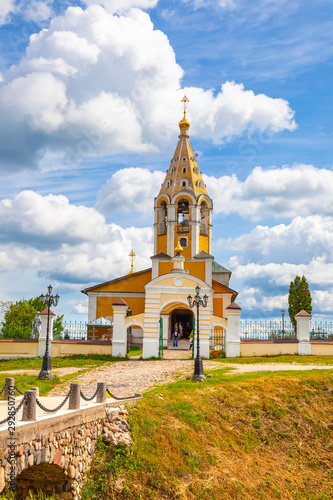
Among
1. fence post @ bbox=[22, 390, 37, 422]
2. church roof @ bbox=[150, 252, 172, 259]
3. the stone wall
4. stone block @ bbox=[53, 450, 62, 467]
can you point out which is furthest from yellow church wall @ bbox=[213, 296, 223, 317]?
fence post @ bbox=[22, 390, 37, 422]

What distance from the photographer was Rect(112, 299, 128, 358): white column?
21531 mm

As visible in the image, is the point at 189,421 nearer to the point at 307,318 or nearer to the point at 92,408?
the point at 92,408

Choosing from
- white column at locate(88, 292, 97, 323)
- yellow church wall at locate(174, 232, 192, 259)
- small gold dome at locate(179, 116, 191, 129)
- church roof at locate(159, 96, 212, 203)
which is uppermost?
small gold dome at locate(179, 116, 191, 129)

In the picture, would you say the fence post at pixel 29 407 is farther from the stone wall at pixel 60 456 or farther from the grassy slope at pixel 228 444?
the grassy slope at pixel 228 444

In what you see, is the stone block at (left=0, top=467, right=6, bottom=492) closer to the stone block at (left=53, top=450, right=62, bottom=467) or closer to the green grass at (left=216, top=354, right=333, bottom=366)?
the stone block at (left=53, top=450, right=62, bottom=467)

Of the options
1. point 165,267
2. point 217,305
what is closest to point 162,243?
point 165,267

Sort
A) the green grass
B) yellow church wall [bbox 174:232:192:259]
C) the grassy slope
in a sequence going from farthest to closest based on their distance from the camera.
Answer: yellow church wall [bbox 174:232:192:259], the green grass, the grassy slope

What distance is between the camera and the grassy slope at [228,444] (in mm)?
9703

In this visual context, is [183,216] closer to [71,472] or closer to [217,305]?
[217,305]

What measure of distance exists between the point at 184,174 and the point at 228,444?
23995mm

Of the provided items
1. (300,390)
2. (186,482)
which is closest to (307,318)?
(300,390)

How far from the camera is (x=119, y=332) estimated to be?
70.9ft

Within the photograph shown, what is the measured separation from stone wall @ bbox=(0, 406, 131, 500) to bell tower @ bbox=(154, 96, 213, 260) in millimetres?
21961

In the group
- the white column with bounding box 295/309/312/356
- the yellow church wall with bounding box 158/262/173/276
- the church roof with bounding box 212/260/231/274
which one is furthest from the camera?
the church roof with bounding box 212/260/231/274
